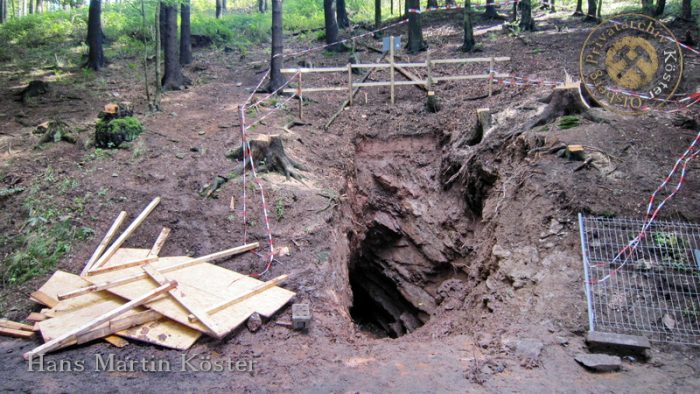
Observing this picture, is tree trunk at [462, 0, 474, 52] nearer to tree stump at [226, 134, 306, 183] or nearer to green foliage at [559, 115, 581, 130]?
green foliage at [559, 115, 581, 130]

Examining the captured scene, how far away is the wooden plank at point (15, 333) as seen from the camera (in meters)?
6.73

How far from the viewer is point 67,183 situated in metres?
10.1

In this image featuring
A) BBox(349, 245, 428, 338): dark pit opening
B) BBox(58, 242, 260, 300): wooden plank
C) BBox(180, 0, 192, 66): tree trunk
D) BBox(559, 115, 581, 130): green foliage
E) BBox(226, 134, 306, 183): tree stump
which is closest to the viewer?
BBox(58, 242, 260, 300): wooden plank

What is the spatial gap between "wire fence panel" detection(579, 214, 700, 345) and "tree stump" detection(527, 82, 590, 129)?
3.74m

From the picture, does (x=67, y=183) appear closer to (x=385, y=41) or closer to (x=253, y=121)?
(x=253, y=121)

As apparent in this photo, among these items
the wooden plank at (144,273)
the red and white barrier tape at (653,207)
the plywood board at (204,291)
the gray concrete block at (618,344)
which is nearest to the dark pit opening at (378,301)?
the wooden plank at (144,273)

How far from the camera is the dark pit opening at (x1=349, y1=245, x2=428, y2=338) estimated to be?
12.7 m

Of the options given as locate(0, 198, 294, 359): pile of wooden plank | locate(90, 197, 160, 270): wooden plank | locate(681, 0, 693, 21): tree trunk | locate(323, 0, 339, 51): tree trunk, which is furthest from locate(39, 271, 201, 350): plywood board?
locate(681, 0, 693, 21): tree trunk

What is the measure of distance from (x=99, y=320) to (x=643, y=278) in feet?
24.8

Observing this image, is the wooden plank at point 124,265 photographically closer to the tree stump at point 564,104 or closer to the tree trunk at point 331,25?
the tree stump at point 564,104

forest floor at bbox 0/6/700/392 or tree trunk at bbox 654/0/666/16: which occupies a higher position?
tree trunk at bbox 654/0/666/16

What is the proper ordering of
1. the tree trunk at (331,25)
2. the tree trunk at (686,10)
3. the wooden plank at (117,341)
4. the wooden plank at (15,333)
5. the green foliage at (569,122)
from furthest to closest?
the tree trunk at (331,25) < the tree trunk at (686,10) < the green foliage at (569,122) < the wooden plank at (15,333) < the wooden plank at (117,341)

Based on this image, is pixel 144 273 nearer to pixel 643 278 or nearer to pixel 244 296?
pixel 244 296

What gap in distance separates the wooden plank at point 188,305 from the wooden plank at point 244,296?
0.08 m
